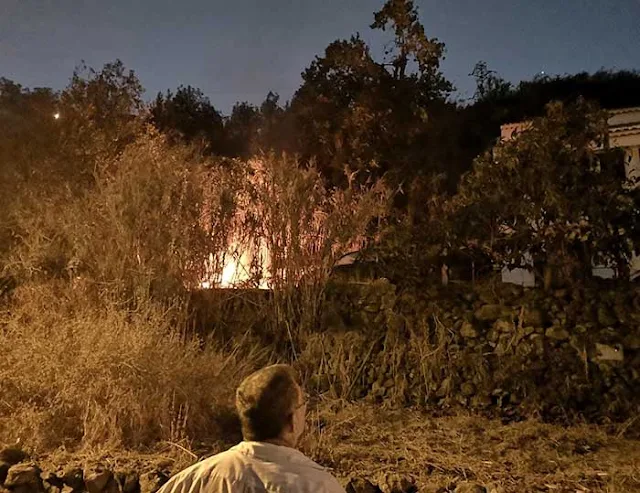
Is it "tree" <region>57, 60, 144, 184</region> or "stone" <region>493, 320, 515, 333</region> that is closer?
"stone" <region>493, 320, 515, 333</region>

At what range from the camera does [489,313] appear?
725 centimetres

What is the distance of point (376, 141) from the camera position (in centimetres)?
1623

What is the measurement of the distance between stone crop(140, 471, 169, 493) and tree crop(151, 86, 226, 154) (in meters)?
17.5

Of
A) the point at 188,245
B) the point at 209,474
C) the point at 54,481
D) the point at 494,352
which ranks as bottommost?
the point at 54,481

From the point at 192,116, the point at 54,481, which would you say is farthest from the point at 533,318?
the point at 192,116

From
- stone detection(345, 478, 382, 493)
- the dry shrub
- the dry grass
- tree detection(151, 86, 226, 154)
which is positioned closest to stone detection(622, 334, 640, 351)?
the dry grass

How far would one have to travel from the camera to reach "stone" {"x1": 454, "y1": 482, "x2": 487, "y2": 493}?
4070 millimetres

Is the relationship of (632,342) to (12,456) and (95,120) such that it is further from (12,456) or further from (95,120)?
(95,120)

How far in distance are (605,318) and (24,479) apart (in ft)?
18.7

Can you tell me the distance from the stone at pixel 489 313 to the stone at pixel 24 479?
15.8 ft

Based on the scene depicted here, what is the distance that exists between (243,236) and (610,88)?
1611 cm

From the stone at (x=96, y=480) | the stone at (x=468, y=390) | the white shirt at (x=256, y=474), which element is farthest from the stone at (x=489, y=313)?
the white shirt at (x=256, y=474)

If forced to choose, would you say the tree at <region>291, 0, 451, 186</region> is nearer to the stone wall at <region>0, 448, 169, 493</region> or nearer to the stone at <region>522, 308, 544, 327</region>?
the stone at <region>522, 308, 544, 327</region>

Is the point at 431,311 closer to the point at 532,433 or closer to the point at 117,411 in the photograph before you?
the point at 532,433
